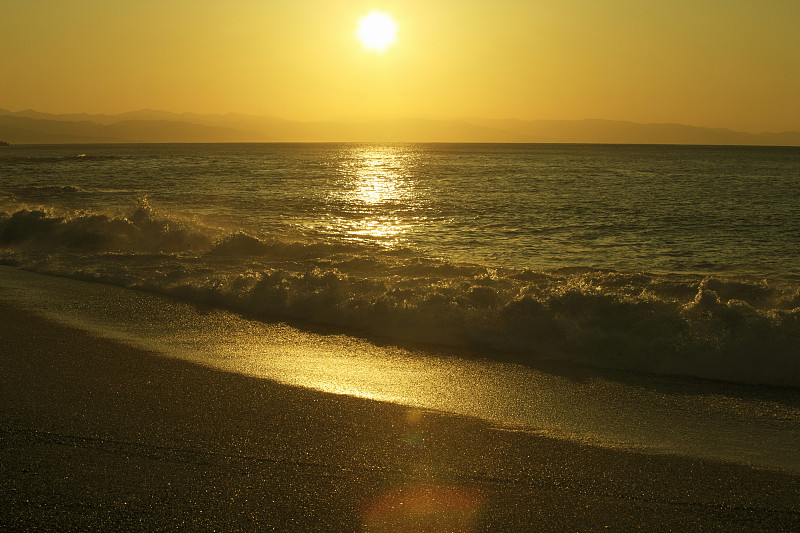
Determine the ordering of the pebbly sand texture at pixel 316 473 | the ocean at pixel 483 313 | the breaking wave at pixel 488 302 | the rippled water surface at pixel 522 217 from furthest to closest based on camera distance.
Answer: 1. the rippled water surface at pixel 522 217
2. the breaking wave at pixel 488 302
3. the ocean at pixel 483 313
4. the pebbly sand texture at pixel 316 473

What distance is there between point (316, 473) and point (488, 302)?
16.4ft

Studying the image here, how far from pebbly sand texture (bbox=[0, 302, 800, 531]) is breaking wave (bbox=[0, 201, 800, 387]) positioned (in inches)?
108

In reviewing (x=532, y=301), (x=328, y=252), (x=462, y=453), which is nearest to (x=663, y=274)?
(x=532, y=301)

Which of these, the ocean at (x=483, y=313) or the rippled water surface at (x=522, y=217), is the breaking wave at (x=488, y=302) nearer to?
the ocean at (x=483, y=313)

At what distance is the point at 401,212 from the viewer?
24.5 metres

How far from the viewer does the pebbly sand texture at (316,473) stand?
3576 millimetres

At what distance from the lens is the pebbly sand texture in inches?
141

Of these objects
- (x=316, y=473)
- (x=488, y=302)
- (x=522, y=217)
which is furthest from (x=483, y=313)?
A: (x=522, y=217)

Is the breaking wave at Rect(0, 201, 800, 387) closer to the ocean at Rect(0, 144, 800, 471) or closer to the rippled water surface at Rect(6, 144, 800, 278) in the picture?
the ocean at Rect(0, 144, 800, 471)

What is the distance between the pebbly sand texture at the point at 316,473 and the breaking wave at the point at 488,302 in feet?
9.01

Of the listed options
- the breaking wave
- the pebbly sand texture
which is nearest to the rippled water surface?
the breaking wave

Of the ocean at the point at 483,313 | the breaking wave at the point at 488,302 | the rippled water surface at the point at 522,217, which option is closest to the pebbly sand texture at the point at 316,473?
the ocean at the point at 483,313

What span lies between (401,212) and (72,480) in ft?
69.0

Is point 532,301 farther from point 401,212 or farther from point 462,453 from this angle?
point 401,212
